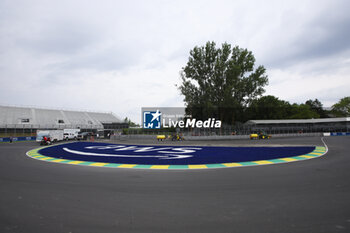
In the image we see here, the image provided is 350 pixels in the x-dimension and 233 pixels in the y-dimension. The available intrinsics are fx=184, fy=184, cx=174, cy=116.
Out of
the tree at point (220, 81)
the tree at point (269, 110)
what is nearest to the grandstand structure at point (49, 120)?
the tree at point (220, 81)

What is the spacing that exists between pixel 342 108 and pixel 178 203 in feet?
334

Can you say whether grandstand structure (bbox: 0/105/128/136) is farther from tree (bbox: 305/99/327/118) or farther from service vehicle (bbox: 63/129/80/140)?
tree (bbox: 305/99/327/118)

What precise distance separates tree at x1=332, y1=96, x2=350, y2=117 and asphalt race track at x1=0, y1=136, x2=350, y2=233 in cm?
9456

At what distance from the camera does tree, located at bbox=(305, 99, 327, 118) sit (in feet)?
276

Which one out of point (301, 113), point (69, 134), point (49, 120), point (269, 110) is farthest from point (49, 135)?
point (301, 113)

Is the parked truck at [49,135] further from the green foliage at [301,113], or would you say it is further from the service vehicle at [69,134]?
the green foliage at [301,113]

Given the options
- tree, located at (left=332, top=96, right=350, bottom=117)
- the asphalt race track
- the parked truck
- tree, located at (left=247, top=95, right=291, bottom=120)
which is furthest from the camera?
tree, located at (left=332, top=96, right=350, bottom=117)

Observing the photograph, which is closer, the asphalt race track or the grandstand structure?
the asphalt race track

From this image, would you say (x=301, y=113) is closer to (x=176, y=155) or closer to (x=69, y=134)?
(x=176, y=155)

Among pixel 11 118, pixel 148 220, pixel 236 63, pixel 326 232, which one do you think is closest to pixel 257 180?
pixel 326 232

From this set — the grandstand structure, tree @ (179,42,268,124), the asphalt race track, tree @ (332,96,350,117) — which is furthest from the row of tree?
tree @ (332,96,350,117)

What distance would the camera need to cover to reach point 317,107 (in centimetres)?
8688

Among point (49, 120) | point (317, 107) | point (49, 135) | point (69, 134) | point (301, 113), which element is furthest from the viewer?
point (317, 107)

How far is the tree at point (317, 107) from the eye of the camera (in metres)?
84.2
